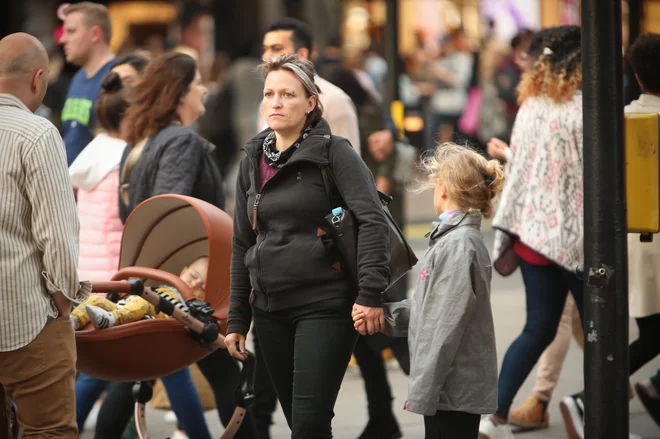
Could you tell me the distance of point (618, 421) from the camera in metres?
5.06

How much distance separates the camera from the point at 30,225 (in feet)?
15.1

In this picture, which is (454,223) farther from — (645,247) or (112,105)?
(112,105)

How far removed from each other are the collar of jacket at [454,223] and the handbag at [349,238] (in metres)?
0.14

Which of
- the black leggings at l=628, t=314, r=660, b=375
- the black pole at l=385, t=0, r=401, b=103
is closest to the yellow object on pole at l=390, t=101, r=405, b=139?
the black pole at l=385, t=0, r=401, b=103

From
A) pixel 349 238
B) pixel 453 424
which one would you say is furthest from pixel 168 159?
pixel 453 424

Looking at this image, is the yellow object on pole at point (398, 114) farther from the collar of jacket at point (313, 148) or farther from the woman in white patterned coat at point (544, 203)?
the collar of jacket at point (313, 148)

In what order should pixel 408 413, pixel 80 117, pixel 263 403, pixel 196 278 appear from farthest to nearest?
pixel 80 117 < pixel 408 413 < pixel 263 403 < pixel 196 278

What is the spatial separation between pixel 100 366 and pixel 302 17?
19.4 meters

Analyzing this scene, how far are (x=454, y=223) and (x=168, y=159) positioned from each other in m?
1.82

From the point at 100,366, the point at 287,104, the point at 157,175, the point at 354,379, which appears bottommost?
the point at 354,379

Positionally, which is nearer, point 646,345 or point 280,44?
point 646,345

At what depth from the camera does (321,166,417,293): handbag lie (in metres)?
4.74

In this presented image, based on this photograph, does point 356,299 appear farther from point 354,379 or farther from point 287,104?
point 354,379

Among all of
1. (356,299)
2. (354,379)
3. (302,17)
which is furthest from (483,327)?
(302,17)
